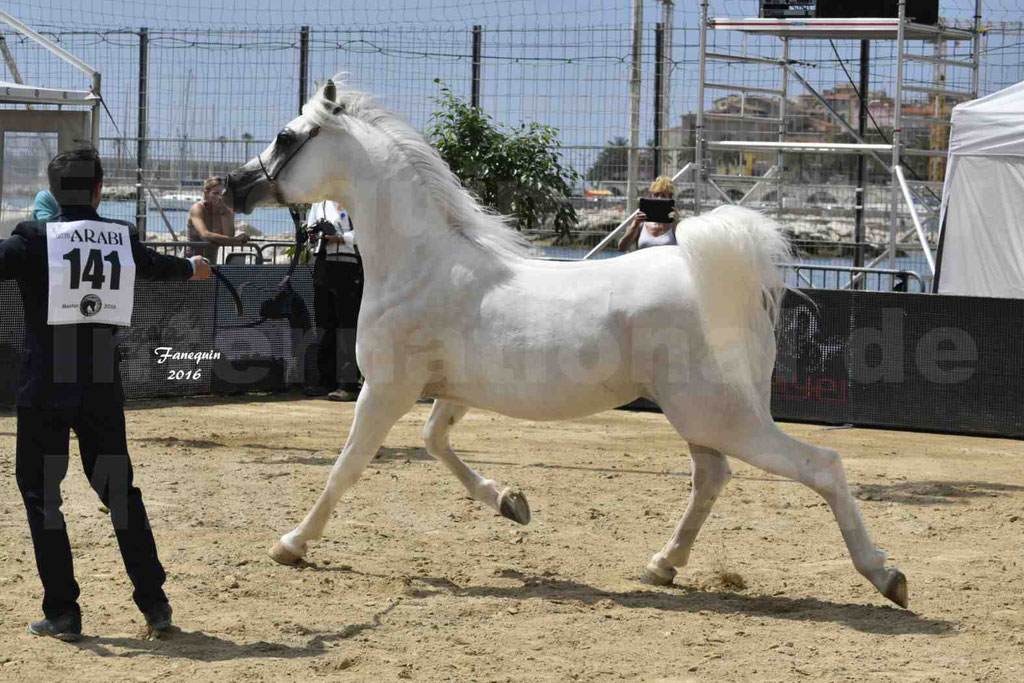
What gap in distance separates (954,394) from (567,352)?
553cm

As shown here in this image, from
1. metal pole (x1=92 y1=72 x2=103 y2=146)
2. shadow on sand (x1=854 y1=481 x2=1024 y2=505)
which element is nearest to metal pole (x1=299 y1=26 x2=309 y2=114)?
metal pole (x1=92 y1=72 x2=103 y2=146)

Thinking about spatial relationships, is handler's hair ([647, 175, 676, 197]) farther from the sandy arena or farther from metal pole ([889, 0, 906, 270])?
metal pole ([889, 0, 906, 270])

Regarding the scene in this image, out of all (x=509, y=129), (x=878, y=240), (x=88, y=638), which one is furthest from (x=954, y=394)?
(x=88, y=638)

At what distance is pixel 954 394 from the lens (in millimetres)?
9844

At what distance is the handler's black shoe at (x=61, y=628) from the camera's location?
468cm

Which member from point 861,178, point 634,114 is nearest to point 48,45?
point 634,114

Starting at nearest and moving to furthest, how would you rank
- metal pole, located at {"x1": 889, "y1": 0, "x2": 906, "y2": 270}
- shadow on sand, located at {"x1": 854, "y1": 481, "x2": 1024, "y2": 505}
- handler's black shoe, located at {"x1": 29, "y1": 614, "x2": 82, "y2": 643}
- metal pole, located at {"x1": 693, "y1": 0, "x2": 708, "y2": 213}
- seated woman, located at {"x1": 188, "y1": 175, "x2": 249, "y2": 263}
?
handler's black shoe, located at {"x1": 29, "y1": 614, "x2": 82, "y2": 643}, shadow on sand, located at {"x1": 854, "y1": 481, "x2": 1024, "y2": 505}, metal pole, located at {"x1": 889, "y1": 0, "x2": 906, "y2": 270}, seated woman, located at {"x1": 188, "y1": 175, "x2": 249, "y2": 263}, metal pole, located at {"x1": 693, "y1": 0, "x2": 708, "y2": 213}

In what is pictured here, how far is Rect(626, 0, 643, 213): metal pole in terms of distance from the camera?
13227mm

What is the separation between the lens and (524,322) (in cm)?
541

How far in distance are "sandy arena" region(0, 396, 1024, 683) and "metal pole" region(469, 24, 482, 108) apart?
5.50 metres

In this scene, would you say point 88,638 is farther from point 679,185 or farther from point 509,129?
point 679,185

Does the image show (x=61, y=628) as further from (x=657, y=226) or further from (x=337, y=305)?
(x=337, y=305)

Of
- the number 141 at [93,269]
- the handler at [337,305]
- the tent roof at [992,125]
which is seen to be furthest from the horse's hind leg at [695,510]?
the tent roof at [992,125]

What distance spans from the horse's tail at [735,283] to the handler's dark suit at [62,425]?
2247mm
